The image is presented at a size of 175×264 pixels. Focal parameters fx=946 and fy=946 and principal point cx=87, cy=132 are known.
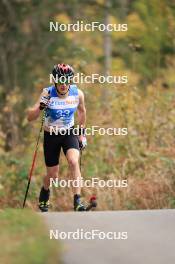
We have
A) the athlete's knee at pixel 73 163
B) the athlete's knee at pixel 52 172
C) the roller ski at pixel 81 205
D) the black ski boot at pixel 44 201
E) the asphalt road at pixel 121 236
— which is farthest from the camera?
the black ski boot at pixel 44 201

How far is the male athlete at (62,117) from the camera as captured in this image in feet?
31.1

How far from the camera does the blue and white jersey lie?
9523 millimetres

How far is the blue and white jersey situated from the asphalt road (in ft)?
4.60

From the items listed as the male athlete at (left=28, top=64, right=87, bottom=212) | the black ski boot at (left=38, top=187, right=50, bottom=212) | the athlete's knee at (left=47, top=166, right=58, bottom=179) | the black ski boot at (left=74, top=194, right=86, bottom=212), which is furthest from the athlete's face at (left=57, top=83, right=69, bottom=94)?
the black ski boot at (left=38, top=187, right=50, bottom=212)

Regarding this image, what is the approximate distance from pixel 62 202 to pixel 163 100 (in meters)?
2.55

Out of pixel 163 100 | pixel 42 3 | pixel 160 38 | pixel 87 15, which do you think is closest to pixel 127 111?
pixel 163 100

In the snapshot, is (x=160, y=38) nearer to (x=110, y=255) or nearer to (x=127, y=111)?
(x=127, y=111)

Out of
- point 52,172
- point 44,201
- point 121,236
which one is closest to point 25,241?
point 121,236

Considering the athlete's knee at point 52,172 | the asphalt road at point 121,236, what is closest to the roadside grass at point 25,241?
the asphalt road at point 121,236

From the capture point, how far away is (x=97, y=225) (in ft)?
26.6

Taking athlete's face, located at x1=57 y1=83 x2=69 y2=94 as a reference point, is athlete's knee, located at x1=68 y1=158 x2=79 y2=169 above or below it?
below

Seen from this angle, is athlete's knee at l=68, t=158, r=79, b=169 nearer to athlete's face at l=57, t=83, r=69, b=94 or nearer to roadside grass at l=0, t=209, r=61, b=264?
athlete's face at l=57, t=83, r=69, b=94

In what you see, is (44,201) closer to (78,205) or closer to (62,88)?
(78,205)

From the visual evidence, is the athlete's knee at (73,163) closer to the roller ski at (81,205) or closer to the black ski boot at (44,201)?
the roller ski at (81,205)
